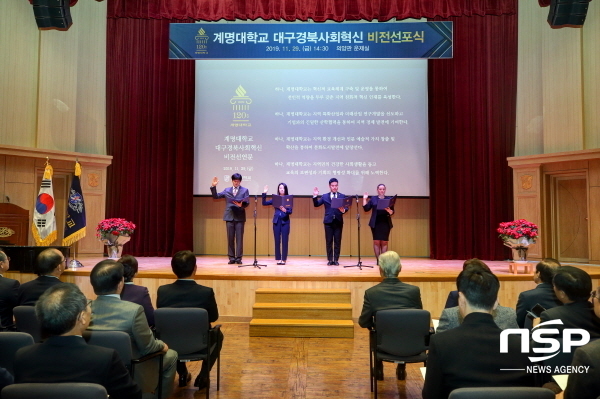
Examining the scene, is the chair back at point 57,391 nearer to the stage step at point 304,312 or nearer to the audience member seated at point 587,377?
the audience member seated at point 587,377

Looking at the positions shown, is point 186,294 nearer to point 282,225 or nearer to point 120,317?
point 120,317

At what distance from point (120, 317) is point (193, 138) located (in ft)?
23.9

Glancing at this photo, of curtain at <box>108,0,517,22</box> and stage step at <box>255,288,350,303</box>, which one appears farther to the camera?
curtain at <box>108,0,517,22</box>

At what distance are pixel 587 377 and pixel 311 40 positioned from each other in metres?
8.09

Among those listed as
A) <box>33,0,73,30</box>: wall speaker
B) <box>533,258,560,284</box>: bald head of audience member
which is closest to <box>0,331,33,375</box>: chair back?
<box>533,258,560,284</box>: bald head of audience member

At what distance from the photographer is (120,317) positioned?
2750 millimetres

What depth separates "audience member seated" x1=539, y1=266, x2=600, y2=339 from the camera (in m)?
2.58

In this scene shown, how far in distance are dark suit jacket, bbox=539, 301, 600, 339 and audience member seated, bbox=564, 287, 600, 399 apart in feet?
2.82

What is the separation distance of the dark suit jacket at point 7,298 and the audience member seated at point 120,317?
1.31 m

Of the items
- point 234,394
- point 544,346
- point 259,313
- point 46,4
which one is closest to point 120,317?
point 234,394

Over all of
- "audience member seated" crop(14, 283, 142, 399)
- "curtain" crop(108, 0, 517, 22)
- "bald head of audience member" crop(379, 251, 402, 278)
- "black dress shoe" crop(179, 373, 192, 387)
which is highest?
"curtain" crop(108, 0, 517, 22)

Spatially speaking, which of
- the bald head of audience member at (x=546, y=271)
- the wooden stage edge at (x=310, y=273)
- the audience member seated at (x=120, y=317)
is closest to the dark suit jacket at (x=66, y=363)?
the audience member seated at (x=120, y=317)

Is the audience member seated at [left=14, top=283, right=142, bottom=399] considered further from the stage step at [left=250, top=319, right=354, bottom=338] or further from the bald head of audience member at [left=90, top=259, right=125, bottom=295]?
the stage step at [left=250, top=319, right=354, bottom=338]

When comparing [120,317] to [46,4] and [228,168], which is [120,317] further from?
[228,168]
